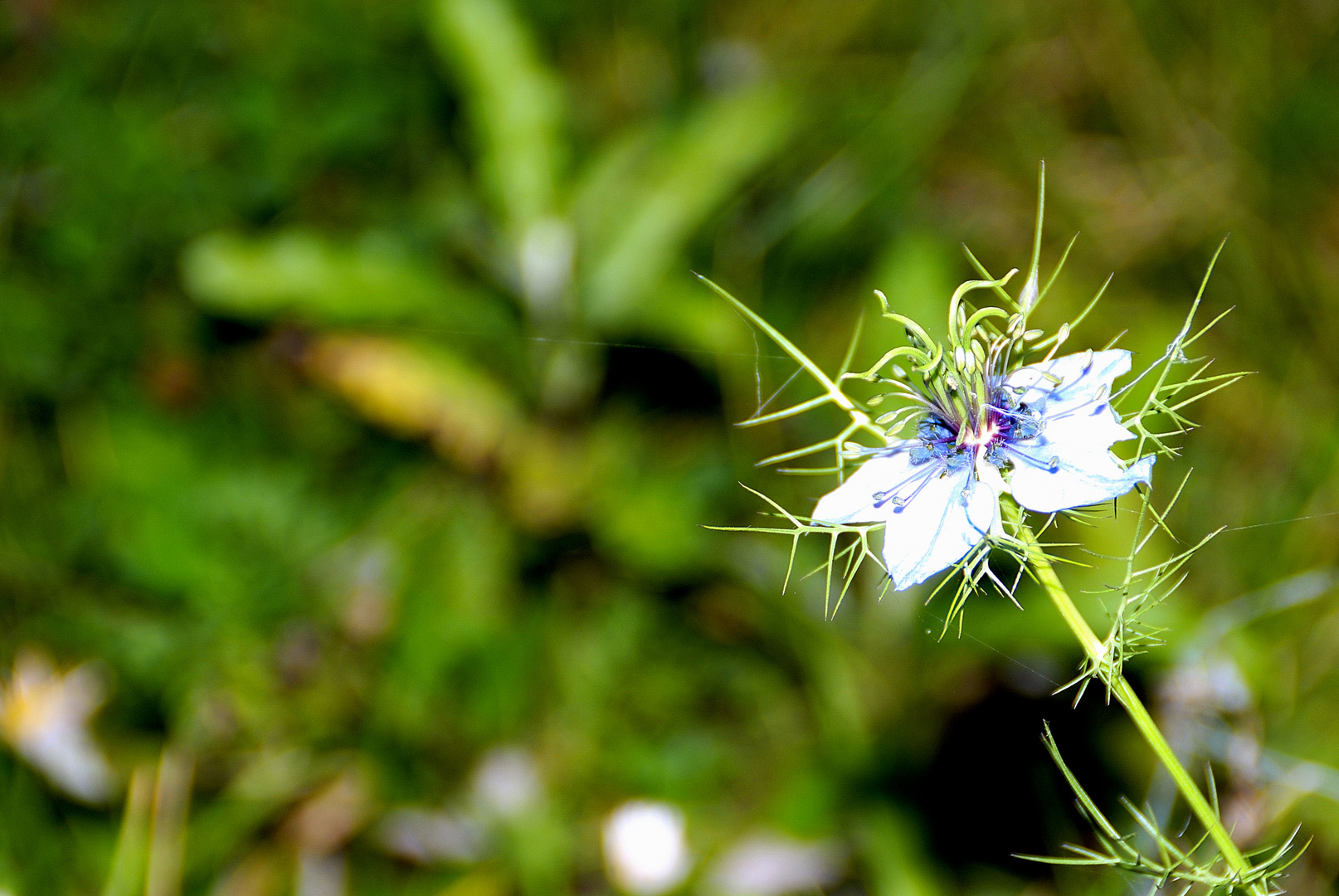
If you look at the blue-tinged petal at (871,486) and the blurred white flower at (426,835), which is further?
the blurred white flower at (426,835)

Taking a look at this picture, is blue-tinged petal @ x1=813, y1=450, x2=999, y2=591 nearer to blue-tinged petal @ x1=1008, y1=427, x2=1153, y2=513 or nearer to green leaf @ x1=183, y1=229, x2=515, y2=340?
blue-tinged petal @ x1=1008, y1=427, x2=1153, y2=513

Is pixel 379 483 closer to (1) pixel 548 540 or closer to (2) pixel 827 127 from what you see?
(1) pixel 548 540

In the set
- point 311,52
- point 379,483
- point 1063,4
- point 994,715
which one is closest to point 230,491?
point 379,483

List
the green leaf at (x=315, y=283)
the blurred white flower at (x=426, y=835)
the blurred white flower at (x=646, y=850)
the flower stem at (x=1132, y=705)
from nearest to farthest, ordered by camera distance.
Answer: the flower stem at (x=1132, y=705)
the blurred white flower at (x=646, y=850)
the blurred white flower at (x=426, y=835)
the green leaf at (x=315, y=283)

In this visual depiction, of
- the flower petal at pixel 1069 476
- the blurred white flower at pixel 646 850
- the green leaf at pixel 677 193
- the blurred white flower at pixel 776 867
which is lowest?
the blurred white flower at pixel 776 867

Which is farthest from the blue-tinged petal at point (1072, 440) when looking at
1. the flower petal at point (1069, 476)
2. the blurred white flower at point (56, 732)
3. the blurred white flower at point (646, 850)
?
the blurred white flower at point (56, 732)

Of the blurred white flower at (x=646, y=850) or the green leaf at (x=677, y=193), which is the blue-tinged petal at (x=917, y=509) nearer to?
the blurred white flower at (x=646, y=850)

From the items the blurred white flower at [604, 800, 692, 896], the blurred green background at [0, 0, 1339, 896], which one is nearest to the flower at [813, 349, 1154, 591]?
the blurred green background at [0, 0, 1339, 896]

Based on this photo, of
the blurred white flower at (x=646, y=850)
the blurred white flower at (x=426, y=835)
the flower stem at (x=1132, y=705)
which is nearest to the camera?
the flower stem at (x=1132, y=705)
